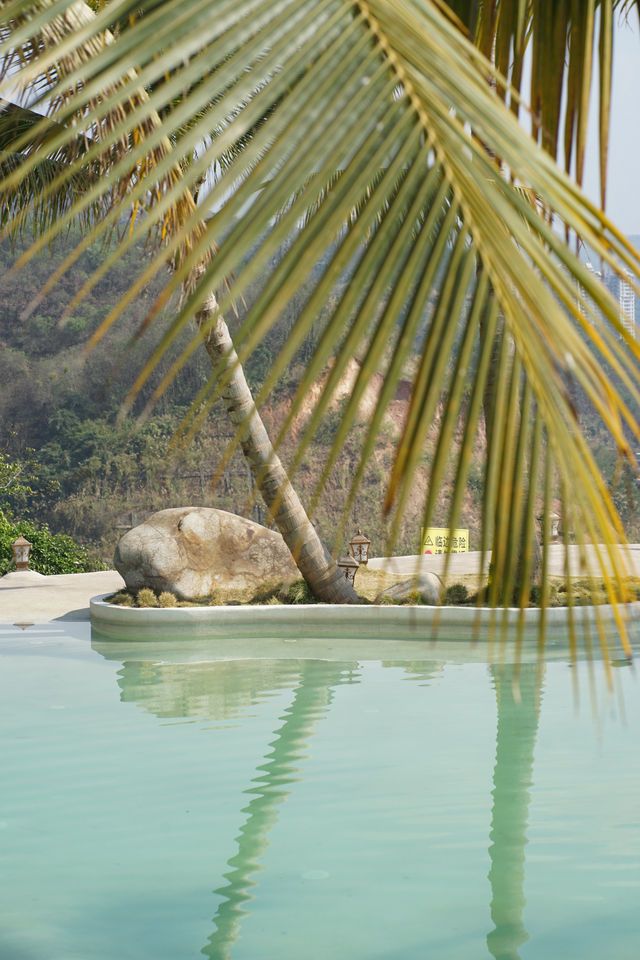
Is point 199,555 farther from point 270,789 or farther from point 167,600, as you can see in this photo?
point 270,789

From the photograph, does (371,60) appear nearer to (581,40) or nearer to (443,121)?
(443,121)

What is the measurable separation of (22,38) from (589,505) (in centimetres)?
56

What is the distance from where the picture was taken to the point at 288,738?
563cm

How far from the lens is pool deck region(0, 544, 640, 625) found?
10.7 meters

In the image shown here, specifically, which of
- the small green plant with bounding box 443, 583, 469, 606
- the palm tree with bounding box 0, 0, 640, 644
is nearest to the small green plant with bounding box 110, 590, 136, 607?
the small green plant with bounding box 443, 583, 469, 606

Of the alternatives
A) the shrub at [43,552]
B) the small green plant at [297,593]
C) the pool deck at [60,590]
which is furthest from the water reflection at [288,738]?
the shrub at [43,552]

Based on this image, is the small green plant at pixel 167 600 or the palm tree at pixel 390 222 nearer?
the palm tree at pixel 390 222

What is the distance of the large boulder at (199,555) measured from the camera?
1088 centimetres

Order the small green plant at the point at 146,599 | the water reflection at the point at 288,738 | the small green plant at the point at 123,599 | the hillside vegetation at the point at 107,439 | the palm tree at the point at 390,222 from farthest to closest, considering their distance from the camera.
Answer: the hillside vegetation at the point at 107,439 < the small green plant at the point at 123,599 < the small green plant at the point at 146,599 < the water reflection at the point at 288,738 < the palm tree at the point at 390,222

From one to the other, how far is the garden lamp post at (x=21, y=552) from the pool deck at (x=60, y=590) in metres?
0.21

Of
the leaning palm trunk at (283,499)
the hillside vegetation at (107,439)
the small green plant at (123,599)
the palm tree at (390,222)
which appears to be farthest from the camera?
the hillside vegetation at (107,439)

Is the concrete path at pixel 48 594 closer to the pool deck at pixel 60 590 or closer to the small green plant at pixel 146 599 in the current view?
the pool deck at pixel 60 590

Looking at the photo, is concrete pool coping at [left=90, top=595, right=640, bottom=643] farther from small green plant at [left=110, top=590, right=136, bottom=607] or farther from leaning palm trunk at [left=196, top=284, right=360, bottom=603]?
small green plant at [left=110, top=590, right=136, bottom=607]

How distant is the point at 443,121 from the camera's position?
2.42ft
